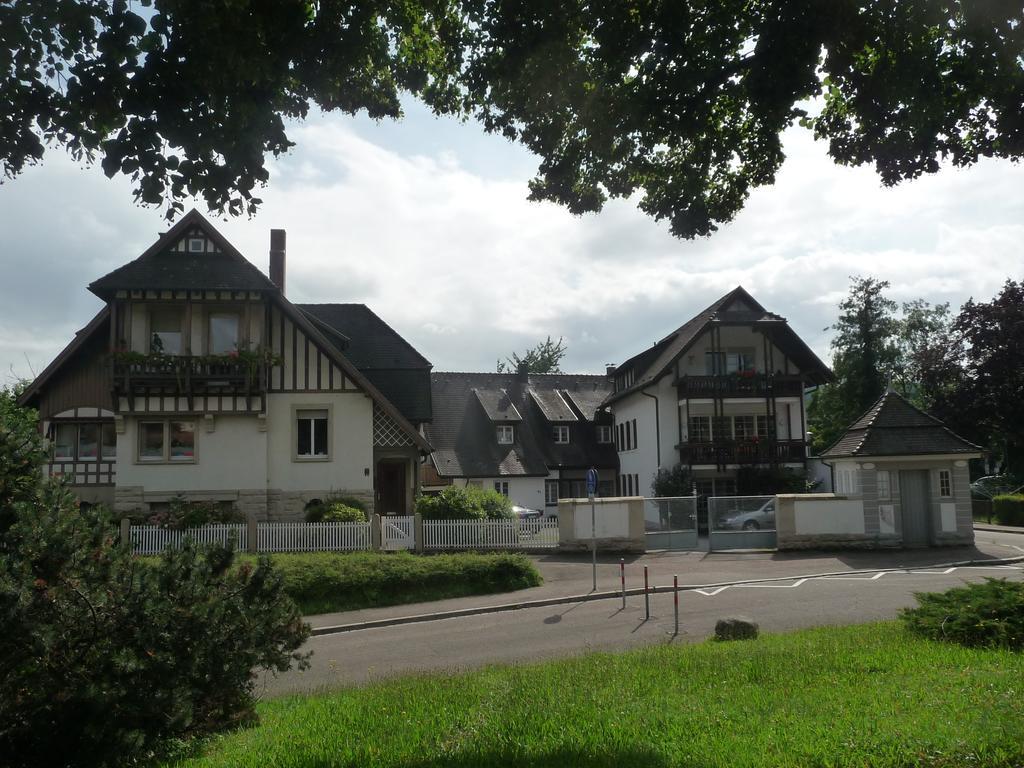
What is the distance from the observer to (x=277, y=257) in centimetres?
3142

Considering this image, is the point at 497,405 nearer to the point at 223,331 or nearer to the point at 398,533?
the point at 223,331

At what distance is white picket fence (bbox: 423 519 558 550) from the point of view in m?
23.6

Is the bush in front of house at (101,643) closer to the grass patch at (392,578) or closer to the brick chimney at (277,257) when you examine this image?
the grass patch at (392,578)

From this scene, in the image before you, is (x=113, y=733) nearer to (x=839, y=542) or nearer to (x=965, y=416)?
(x=839, y=542)

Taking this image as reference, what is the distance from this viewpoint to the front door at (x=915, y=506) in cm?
2517

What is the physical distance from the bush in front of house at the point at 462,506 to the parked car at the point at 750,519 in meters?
6.49

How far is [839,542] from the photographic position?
24906 mm

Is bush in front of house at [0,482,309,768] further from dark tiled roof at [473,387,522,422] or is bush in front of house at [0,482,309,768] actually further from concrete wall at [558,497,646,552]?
dark tiled roof at [473,387,522,422]

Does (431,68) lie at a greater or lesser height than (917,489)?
greater

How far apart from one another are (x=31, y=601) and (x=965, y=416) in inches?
1868

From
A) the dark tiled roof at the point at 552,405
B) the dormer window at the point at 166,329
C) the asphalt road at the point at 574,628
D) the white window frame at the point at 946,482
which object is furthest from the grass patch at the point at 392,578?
the dark tiled roof at the point at 552,405

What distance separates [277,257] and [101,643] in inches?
1023

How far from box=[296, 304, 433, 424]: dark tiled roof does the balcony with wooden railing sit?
12.6 m

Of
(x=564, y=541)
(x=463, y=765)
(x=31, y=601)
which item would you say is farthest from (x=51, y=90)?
(x=564, y=541)
